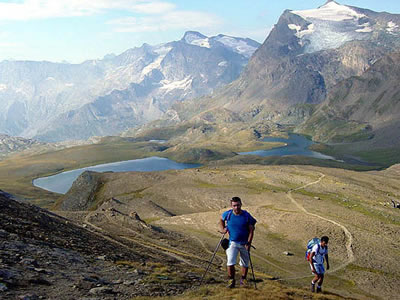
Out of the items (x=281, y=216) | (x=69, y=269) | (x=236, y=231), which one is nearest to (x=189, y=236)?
(x=281, y=216)

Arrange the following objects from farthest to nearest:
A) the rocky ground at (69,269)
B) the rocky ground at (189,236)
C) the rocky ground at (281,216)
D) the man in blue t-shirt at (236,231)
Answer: the rocky ground at (281,216) → the rocky ground at (189,236) → the man in blue t-shirt at (236,231) → the rocky ground at (69,269)

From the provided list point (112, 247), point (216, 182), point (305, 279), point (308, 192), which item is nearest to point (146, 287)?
point (112, 247)

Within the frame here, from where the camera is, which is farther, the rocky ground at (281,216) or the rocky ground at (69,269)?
the rocky ground at (281,216)

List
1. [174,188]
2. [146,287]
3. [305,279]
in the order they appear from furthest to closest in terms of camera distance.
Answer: [174,188] < [305,279] < [146,287]

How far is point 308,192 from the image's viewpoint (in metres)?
110

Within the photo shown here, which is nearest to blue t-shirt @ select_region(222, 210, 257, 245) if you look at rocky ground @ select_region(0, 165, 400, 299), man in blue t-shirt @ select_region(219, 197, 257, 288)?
man in blue t-shirt @ select_region(219, 197, 257, 288)

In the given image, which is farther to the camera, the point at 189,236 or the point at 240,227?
the point at 189,236

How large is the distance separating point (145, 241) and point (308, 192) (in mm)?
69467

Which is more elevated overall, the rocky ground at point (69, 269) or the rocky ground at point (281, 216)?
the rocky ground at point (69, 269)

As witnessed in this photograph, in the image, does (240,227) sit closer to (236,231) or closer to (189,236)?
(236,231)

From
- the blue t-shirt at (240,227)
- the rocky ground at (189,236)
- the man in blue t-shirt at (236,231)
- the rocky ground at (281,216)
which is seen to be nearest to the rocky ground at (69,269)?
the rocky ground at (189,236)

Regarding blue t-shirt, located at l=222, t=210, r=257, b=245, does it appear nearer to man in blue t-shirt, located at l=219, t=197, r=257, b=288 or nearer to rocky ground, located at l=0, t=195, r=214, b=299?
man in blue t-shirt, located at l=219, t=197, r=257, b=288

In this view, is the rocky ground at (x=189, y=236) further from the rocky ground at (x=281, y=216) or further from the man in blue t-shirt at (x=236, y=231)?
the man in blue t-shirt at (x=236, y=231)

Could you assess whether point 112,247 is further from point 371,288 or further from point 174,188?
point 174,188
